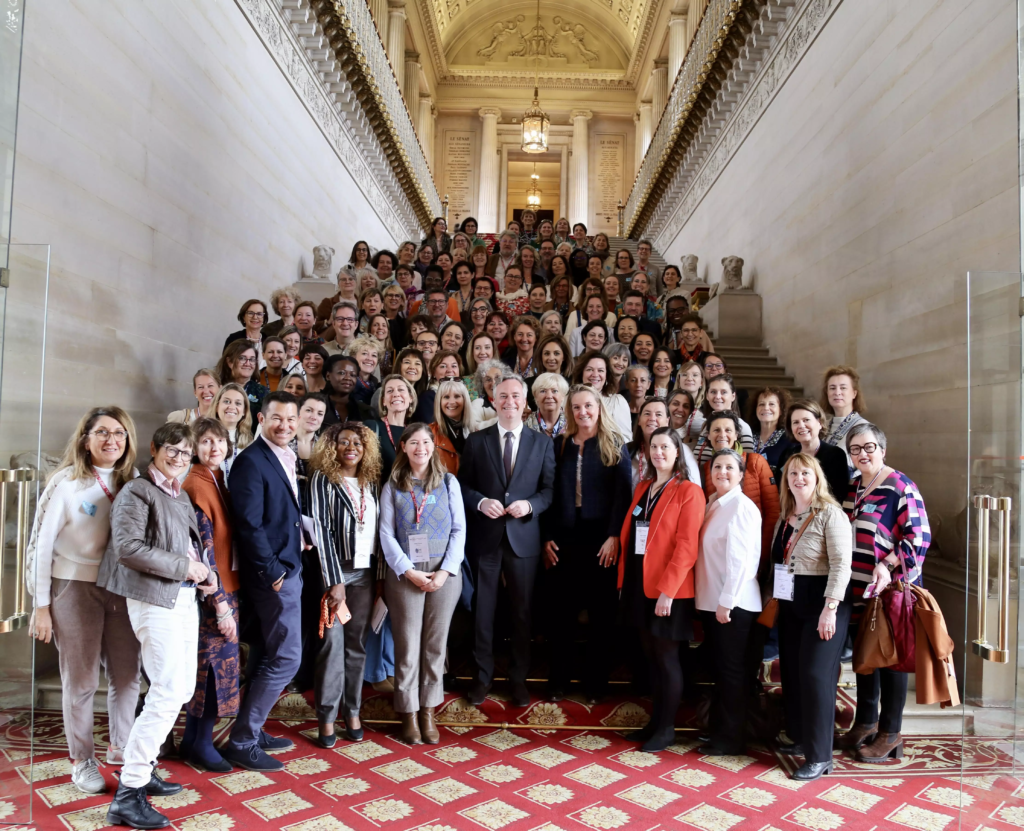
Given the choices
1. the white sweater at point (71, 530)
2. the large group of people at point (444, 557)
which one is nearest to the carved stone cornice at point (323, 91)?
the large group of people at point (444, 557)

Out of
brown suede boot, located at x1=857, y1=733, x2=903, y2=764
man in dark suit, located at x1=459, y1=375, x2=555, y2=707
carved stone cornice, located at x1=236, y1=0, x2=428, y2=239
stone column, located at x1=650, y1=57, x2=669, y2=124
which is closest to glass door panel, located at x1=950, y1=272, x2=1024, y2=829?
brown suede boot, located at x1=857, y1=733, x2=903, y2=764

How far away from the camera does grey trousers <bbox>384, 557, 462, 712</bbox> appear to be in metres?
3.91

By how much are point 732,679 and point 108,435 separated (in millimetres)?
3251

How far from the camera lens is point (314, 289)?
10.0 m

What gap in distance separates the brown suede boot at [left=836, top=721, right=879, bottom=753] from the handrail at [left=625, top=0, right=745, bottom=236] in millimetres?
9246

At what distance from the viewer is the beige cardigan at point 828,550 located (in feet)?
11.6

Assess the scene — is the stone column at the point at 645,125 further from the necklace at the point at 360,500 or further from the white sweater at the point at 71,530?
the white sweater at the point at 71,530

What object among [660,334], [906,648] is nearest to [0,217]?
[906,648]

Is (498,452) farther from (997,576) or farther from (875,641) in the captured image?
(997,576)

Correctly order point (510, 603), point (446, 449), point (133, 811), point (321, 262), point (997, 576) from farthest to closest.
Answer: point (321, 262)
point (446, 449)
point (510, 603)
point (133, 811)
point (997, 576)

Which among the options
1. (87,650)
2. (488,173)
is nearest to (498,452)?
(87,650)

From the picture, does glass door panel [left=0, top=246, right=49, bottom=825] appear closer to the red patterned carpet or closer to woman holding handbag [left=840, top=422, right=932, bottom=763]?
the red patterned carpet

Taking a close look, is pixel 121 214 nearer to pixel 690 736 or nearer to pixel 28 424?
pixel 28 424

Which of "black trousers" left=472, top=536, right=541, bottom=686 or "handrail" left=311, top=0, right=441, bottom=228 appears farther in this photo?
"handrail" left=311, top=0, right=441, bottom=228
